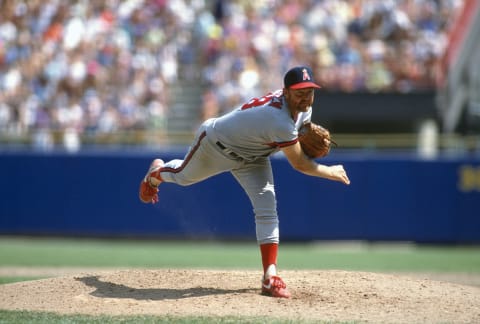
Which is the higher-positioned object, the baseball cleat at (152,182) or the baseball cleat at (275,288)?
the baseball cleat at (152,182)

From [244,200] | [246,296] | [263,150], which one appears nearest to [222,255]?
[244,200]

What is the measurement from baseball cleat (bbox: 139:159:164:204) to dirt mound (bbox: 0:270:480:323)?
741 millimetres

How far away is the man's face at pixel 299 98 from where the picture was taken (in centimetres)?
620

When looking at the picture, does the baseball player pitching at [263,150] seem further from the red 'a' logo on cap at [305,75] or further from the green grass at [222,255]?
the green grass at [222,255]

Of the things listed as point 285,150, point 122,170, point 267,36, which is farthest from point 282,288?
point 267,36

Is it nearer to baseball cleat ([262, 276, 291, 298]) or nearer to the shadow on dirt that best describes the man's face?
baseball cleat ([262, 276, 291, 298])

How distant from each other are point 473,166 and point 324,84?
347 cm

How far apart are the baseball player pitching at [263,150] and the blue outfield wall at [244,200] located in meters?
Result: 7.39

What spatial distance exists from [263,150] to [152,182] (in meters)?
1.36

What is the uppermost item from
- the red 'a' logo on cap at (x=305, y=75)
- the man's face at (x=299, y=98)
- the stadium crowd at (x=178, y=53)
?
the stadium crowd at (x=178, y=53)

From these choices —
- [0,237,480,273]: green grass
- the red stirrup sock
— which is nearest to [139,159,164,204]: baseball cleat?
the red stirrup sock

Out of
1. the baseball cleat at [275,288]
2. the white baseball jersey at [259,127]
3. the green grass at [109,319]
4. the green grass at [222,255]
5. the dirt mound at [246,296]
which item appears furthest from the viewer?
the green grass at [222,255]

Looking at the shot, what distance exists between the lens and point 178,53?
679 inches

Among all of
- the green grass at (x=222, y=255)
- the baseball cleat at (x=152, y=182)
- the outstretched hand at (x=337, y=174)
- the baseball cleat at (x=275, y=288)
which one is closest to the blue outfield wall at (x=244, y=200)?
the green grass at (x=222, y=255)
